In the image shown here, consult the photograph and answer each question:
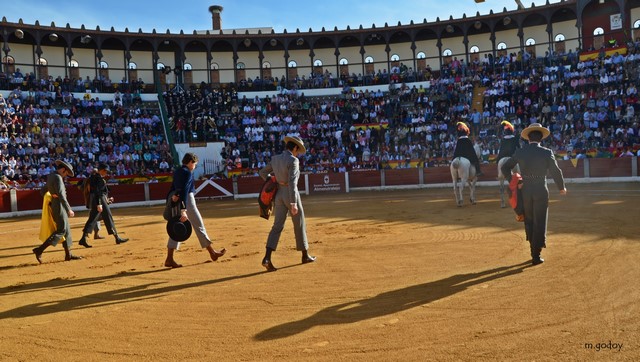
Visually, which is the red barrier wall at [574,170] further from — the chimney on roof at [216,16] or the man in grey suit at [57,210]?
the chimney on roof at [216,16]

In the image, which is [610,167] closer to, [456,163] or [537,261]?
[456,163]

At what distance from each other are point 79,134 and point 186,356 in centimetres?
2766

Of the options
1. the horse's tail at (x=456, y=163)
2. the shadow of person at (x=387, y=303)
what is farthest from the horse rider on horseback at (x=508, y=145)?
the shadow of person at (x=387, y=303)

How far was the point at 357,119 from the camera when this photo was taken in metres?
32.4

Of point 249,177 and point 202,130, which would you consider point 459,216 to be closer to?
point 249,177

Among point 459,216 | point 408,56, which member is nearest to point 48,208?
point 459,216

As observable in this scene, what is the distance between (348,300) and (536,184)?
304cm

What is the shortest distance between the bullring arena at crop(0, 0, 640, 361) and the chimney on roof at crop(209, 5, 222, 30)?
0.19 metres

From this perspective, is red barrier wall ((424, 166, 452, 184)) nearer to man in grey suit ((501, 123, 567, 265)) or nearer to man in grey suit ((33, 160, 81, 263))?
man in grey suit ((501, 123, 567, 265))

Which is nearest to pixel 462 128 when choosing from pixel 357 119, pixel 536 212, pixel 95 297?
pixel 536 212

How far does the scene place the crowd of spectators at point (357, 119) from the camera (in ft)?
85.1

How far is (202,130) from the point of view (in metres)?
31.4

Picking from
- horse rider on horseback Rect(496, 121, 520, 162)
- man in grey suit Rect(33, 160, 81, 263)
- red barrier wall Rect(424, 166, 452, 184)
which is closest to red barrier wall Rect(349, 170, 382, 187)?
red barrier wall Rect(424, 166, 452, 184)

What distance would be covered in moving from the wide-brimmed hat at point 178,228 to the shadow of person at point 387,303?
2994 millimetres
